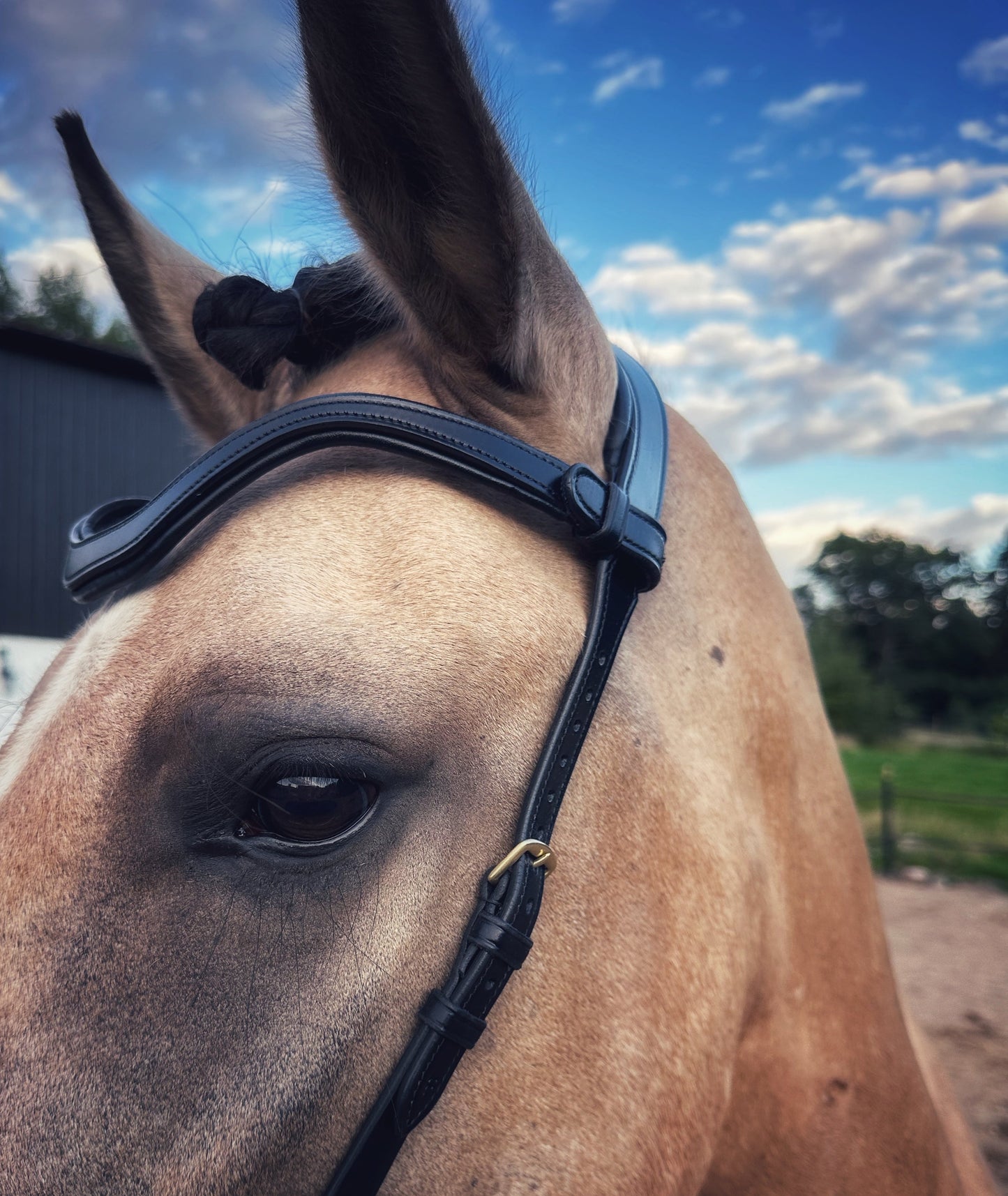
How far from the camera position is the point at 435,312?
1236 millimetres

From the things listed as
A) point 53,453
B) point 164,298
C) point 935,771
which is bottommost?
point 935,771

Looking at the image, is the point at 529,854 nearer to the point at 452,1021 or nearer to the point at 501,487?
the point at 452,1021

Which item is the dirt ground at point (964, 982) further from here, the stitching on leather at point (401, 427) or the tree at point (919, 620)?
the tree at point (919, 620)

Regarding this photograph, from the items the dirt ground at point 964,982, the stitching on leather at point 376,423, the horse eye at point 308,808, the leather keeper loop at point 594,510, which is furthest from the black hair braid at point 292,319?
the dirt ground at point 964,982

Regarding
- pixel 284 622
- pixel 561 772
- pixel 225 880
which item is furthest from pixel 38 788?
pixel 561 772

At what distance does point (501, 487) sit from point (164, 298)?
107 cm

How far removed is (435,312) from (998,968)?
10302 mm

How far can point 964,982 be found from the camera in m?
8.41

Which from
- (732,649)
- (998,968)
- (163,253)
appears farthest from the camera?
(998,968)

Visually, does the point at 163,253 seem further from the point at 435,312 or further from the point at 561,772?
the point at 561,772

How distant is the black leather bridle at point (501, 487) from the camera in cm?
103

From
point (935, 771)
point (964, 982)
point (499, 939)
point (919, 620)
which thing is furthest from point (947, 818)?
point (919, 620)

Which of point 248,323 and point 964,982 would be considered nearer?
point 248,323

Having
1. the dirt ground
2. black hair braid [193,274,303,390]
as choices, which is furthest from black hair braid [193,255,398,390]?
the dirt ground
